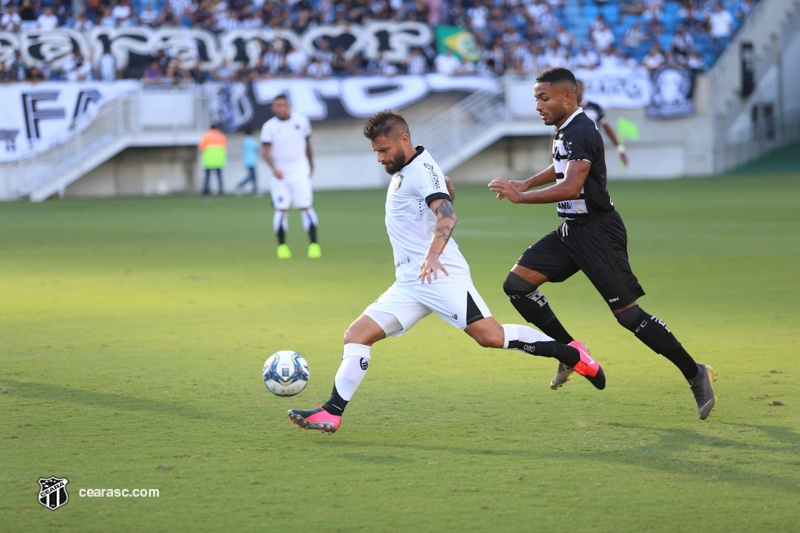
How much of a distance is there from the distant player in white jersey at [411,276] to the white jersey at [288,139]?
879cm

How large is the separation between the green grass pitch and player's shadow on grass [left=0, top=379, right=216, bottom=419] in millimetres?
25

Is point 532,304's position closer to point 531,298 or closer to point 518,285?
point 531,298

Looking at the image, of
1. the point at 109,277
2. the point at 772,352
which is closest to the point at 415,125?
the point at 109,277

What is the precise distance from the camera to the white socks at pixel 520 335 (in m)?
5.67

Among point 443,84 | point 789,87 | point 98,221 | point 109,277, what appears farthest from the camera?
point 789,87

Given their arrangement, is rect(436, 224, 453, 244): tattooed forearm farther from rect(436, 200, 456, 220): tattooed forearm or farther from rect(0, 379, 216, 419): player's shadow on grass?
rect(0, 379, 216, 419): player's shadow on grass

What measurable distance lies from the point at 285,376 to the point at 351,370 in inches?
24.9

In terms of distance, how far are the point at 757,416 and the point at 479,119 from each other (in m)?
31.9

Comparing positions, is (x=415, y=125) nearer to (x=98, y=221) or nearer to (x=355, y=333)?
(x=98, y=221)

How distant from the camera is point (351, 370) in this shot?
5.46 m

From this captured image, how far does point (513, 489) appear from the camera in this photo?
14.7 feet

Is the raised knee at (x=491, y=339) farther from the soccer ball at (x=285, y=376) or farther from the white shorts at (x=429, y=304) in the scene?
the soccer ball at (x=285, y=376)

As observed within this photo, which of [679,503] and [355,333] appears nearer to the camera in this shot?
[679,503]

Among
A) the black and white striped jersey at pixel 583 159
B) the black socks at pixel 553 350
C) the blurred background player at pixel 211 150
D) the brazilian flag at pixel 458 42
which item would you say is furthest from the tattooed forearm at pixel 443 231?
the brazilian flag at pixel 458 42
